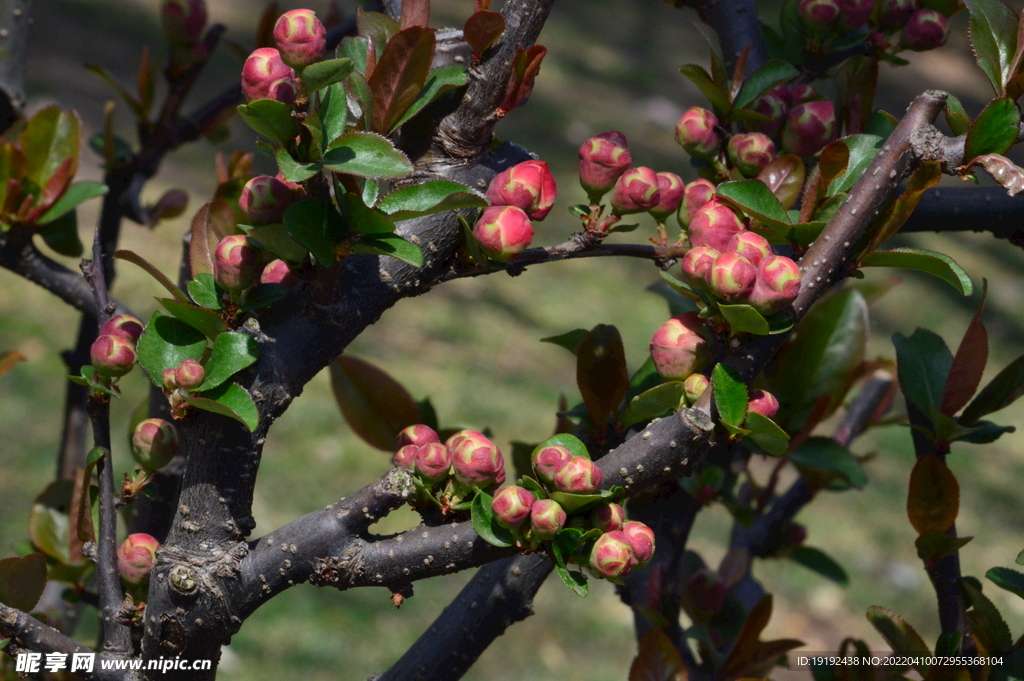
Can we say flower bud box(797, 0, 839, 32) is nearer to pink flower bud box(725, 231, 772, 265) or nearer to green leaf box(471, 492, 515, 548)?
pink flower bud box(725, 231, 772, 265)

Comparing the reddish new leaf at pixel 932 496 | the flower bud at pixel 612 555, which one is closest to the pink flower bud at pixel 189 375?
the flower bud at pixel 612 555

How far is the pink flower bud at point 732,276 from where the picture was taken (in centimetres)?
Answer: 46

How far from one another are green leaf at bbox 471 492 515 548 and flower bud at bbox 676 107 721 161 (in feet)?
0.91

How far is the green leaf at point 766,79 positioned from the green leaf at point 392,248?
11.2 inches

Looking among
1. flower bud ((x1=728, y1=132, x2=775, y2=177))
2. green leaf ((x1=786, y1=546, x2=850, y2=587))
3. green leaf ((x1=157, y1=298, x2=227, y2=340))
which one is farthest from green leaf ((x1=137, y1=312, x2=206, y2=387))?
green leaf ((x1=786, y1=546, x2=850, y2=587))

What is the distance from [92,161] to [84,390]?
102 inches

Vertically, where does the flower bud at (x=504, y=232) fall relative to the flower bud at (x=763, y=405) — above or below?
above

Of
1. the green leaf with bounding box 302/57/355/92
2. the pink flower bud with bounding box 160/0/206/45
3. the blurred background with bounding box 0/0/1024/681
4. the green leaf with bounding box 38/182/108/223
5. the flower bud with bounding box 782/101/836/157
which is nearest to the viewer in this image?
the green leaf with bounding box 302/57/355/92

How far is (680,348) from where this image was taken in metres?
0.51

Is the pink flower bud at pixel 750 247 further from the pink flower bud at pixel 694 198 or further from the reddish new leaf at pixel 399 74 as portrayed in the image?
the reddish new leaf at pixel 399 74

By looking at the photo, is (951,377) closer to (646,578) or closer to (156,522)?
(646,578)

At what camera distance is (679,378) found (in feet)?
1.72

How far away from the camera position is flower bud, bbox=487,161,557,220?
492 millimetres

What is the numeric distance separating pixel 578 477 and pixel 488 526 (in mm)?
55
